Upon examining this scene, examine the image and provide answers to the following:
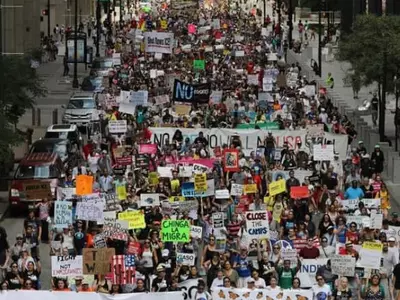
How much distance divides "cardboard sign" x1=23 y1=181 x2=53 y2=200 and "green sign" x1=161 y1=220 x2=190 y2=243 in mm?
5904

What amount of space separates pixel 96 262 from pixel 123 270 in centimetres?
39

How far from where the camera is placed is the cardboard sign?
2731 centimetres

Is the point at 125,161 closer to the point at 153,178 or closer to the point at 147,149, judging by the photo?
the point at 147,149

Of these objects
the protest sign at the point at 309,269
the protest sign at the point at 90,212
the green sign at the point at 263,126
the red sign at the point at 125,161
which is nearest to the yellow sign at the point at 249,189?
the protest sign at the point at 90,212

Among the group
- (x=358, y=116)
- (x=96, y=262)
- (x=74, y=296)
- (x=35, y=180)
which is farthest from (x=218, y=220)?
(x=358, y=116)

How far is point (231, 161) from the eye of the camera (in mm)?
30094

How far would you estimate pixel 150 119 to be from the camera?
127 feet

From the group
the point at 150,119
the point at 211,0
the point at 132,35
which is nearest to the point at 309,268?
the point at 150,119

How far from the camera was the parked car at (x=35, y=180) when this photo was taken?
90.7 feet

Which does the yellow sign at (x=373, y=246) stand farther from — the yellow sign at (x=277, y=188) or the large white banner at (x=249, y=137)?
the large white banner at (x=249, y=137)

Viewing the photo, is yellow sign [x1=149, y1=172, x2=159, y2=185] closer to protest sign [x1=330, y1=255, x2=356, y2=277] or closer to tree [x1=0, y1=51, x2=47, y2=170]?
tree [x1=0, y1=51, x2=47, y2=170]

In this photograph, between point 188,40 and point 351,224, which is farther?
point 188,40

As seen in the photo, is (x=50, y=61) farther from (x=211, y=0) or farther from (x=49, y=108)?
(x=211, y=0)

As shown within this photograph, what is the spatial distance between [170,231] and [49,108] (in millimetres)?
31110
